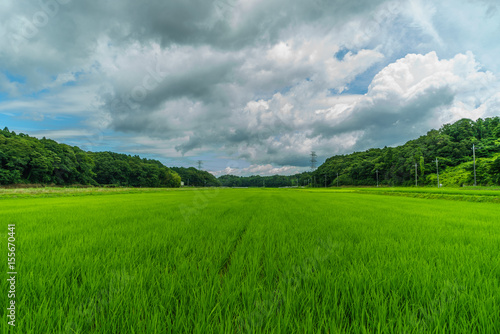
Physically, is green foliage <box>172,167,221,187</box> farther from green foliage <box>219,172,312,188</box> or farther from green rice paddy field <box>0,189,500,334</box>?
green rice paddy field <box>0,189,500,334</box>

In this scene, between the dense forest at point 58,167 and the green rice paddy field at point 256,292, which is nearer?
the green rice paddy field at point 256,292

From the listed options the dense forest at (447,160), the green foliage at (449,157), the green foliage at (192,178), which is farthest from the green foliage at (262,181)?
the green foliage at (449,157)

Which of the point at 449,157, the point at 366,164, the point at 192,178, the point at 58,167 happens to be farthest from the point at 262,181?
the point at 58,167

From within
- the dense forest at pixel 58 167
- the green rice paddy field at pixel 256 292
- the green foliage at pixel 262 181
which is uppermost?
the dense forest at pixel 58 167

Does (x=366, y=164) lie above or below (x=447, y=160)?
above

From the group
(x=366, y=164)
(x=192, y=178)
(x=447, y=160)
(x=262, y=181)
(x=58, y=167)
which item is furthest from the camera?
(x=262, y=181)

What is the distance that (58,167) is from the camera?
62.7m

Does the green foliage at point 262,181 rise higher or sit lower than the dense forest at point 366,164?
lower

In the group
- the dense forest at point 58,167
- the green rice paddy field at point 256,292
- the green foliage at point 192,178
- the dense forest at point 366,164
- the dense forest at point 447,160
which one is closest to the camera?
the green rice paddy field at point 256,292

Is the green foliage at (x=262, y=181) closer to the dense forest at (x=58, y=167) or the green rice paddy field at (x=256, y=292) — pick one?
the dense forest at (x=58, y=167)

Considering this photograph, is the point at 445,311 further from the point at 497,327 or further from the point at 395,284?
the point at 395,284

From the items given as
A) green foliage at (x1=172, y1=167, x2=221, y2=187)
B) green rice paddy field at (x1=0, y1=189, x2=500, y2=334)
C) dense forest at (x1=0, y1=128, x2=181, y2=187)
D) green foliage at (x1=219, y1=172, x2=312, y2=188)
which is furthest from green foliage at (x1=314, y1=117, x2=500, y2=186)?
green foliage at (x1=172, y1=167, x2=221, y2=187)

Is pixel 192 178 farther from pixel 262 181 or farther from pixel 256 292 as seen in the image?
pixel 256 292

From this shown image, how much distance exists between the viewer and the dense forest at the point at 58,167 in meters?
51.6
